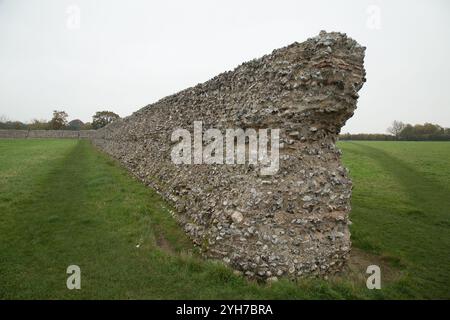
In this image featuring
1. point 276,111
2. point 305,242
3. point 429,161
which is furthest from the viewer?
point 429,161

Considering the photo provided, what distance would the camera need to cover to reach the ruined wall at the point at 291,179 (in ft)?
24.4

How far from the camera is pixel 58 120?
103688 mm

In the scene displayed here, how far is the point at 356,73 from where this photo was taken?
8555mm

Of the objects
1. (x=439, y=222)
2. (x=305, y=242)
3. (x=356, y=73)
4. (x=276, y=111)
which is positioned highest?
(x=356, y=73)

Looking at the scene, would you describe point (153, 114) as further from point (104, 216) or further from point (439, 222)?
point (439, 222)

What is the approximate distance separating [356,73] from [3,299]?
9.13 meters

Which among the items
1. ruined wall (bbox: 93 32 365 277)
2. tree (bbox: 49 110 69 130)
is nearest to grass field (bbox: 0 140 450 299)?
ruined wall (bbox: 93 32 365 277)

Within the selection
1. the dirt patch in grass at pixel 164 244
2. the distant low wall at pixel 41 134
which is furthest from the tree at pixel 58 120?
the dirt patch in grass at pixel 164 244

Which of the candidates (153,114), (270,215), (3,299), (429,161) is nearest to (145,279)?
(3,299)

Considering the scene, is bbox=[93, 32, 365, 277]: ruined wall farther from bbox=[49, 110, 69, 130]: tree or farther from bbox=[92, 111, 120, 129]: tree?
bbox=[49, 110, 69, 130]: tree

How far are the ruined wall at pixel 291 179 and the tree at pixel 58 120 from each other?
106m

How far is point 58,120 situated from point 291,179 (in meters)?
110

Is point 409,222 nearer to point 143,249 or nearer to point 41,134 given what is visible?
point 143,249
